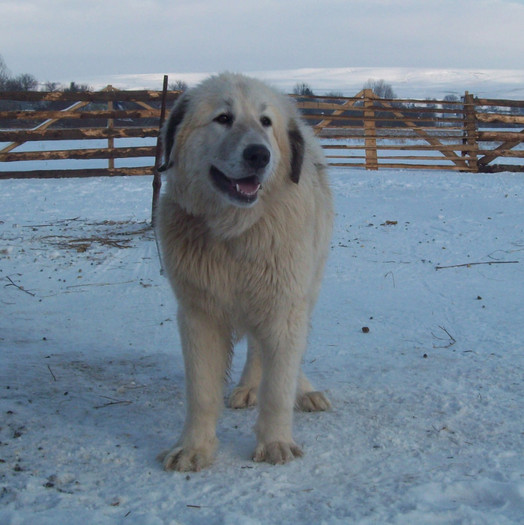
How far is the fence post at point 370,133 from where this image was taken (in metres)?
15.7

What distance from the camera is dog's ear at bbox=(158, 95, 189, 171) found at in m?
2.99

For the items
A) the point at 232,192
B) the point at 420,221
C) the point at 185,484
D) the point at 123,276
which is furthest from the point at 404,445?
the point at 420,221

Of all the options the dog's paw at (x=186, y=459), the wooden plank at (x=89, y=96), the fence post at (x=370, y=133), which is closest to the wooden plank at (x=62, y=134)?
the wooden plank at (x=89, y=96)

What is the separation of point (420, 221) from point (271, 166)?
20.3 ft

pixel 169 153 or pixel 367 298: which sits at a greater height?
pixel 169 153

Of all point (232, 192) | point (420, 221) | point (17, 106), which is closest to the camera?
point (232, 192)

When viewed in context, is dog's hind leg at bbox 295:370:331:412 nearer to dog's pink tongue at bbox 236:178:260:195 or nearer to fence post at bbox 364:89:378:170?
dog's pink tongue at bbox 236:178:260:195

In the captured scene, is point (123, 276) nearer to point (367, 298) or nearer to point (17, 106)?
point (367, 298)

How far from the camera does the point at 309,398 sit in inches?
134

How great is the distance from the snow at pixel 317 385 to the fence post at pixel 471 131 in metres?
8.93

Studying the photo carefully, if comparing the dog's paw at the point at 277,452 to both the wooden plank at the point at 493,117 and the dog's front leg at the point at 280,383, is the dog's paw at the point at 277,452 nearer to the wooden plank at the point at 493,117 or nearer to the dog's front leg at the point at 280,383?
the dog's front leg at the point at 280,383

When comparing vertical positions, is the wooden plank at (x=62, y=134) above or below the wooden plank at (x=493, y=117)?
below

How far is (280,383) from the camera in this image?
9.39 feet

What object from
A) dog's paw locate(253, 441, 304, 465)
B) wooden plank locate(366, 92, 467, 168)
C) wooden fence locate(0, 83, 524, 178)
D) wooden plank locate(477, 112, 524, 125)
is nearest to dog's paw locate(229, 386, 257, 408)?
dog's paw locate(253, 441, 304, 465)
